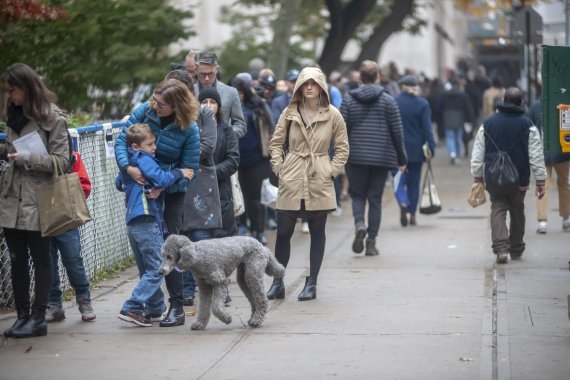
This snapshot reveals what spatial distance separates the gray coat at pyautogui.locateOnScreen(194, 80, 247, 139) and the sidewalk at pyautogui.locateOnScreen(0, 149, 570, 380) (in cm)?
135

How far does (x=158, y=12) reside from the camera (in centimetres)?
1652

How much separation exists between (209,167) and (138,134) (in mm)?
1040

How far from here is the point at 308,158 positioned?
9.74m

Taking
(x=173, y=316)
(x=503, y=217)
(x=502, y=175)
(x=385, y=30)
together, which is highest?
(x=385, y=30)

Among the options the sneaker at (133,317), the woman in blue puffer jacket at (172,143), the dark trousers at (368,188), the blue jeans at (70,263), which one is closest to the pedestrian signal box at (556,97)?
the woman in blue puffer jacket at (172,143)

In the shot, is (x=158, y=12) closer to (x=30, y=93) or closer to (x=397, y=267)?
(x=397, y=267)

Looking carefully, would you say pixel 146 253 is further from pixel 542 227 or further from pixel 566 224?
pixel 566 224

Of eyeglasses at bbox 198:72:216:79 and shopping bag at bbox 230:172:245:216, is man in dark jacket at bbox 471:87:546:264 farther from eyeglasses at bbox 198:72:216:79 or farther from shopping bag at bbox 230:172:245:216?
eyeglasses at bbox 198:72:216:79

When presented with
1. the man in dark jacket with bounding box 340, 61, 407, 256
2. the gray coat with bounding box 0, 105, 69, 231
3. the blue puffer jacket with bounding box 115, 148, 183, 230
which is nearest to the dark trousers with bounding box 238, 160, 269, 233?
the man in dark jacket with bounding box 340, 61, 407, 256

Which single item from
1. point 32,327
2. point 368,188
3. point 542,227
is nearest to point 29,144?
point 32,327

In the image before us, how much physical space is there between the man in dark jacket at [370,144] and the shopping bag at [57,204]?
4777 mm

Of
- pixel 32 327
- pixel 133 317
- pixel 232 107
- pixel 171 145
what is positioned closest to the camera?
pixel 32 327

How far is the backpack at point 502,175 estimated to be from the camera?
38.3 ft

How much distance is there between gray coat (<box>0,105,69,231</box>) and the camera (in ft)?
26.3
